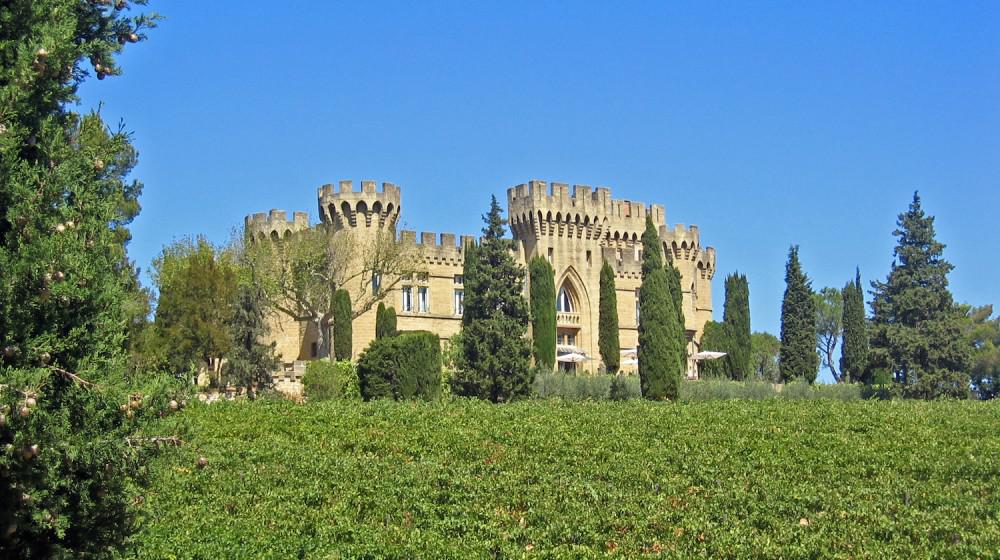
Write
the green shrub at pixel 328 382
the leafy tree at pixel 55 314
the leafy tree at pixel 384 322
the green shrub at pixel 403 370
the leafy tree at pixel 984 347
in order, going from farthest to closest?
the leafy tree at pixel 984 347, the leafy tree at pixel 384 322, the green shrub at pixel 328 382, the green shrub at pixel 403 370, the leafy tree at pixel 55 314

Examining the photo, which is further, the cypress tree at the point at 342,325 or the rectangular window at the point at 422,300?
the rectangular window at the point at 422,300

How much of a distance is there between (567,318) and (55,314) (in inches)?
1752

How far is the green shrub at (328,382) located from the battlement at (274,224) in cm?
1496

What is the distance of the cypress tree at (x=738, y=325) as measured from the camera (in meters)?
53.4

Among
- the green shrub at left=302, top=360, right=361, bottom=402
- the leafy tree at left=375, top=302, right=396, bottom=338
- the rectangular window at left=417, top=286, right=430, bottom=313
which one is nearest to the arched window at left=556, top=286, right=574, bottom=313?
the rectangular window at left=417, top=286, right=430, bottom=313

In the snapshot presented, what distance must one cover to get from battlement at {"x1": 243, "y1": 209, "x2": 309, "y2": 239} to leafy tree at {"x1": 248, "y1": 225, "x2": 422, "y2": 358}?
1.19m

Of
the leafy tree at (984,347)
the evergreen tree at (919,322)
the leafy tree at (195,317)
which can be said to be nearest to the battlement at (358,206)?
the leafy tree at (195,317)

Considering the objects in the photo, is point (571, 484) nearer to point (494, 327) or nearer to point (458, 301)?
point (494, 327)

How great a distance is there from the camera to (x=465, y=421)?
80.5ft

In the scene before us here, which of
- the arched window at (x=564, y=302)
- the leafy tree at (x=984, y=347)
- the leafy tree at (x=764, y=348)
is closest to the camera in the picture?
the arched window at (x=564, y=302)

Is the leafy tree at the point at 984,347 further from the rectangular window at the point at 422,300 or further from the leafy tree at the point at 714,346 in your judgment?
the rectangular window at the point at 422,300

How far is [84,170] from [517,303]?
26555 millimetres

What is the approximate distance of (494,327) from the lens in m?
34.9

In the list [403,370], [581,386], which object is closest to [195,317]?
[403,370]
